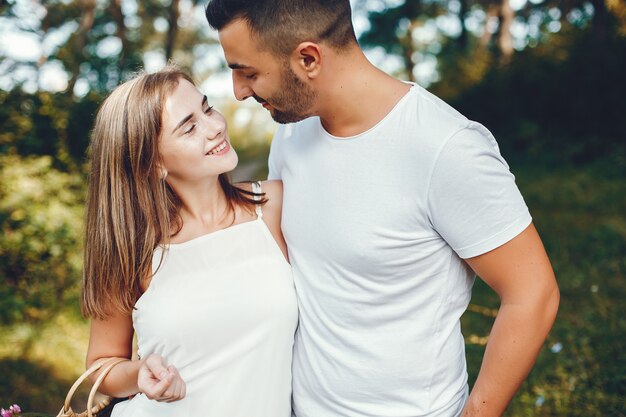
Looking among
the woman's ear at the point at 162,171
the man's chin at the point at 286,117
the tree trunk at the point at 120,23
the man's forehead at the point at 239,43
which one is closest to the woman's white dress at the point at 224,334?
the woman's ear at the point at 162,171

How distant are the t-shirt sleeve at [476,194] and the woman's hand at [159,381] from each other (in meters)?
0.97

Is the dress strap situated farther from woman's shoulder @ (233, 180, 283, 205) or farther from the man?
the man

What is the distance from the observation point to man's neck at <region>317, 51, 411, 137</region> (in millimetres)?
1924

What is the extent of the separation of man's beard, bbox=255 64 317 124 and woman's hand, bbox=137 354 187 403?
2.95 feet

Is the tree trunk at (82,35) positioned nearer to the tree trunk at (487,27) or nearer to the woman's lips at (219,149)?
the woman's lips at (219,149)

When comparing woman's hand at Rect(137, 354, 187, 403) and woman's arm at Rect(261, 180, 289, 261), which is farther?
woman's arm at Rect(261, 180, 289, 261)

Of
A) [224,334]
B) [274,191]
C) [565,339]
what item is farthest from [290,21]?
[565,339]

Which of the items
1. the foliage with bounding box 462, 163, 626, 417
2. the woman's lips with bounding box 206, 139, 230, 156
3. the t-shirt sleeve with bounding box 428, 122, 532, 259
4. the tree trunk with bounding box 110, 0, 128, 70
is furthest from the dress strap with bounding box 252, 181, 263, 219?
the tree trunk with bounding box 110, 0, 128, 70

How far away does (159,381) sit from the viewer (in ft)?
6.32

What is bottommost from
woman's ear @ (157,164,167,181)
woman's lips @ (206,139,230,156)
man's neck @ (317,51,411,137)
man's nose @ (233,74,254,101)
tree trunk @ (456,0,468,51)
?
tree trunk @ (456,0,468,51)

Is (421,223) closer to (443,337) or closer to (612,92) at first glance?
(443,337)

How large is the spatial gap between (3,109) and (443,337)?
538 centimetres

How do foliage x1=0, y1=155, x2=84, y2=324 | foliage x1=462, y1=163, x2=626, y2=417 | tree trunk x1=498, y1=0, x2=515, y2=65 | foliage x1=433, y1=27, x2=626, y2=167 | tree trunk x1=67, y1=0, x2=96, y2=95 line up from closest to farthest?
1. foliage x1=462, y1=163, x2=626, y2=417
2. foliage x1=0, y1=155, x2=84, y2=324
3. tree trunk x1=67, y1=0, x2=96, y2=95
4. foliage x1=433, y1=27, x2=626, y2=167
5. tree trunk x1=498, y1=0, x2=515, y2=65

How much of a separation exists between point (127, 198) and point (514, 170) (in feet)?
31.6
